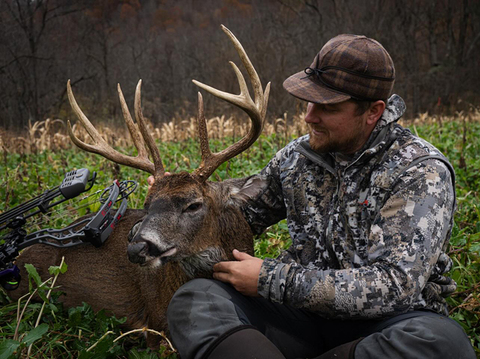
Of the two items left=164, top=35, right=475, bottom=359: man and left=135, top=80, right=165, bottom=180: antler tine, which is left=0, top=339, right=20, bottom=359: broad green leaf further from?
left=135, top=80, right=165, bottom=180: antler tine

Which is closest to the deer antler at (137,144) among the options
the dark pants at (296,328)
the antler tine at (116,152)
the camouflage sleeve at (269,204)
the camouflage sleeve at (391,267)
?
the antler tine at (116,152)

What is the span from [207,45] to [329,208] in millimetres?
28367

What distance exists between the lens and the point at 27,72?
65.8 ft

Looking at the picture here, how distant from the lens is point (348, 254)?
291 cm

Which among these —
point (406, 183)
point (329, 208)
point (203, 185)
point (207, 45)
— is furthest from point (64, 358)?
point (207, 45)

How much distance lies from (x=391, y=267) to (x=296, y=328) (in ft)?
2.62

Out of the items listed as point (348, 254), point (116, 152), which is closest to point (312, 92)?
point (348, 254)

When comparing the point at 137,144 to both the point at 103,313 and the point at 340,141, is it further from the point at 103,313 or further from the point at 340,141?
the point at 340,141

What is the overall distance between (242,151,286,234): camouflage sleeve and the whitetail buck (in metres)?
0.07

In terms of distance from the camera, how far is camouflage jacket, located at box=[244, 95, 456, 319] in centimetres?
248

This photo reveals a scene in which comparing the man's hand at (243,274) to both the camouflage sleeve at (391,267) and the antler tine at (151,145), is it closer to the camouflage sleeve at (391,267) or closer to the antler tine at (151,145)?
the camouflage sleeve at (391,267)

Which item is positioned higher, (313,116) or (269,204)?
(313,116)

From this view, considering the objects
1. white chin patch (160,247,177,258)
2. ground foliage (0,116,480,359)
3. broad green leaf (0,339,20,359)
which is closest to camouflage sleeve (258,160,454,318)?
white chin patch (160,247,177,258)

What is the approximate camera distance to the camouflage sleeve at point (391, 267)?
2.46 metres
